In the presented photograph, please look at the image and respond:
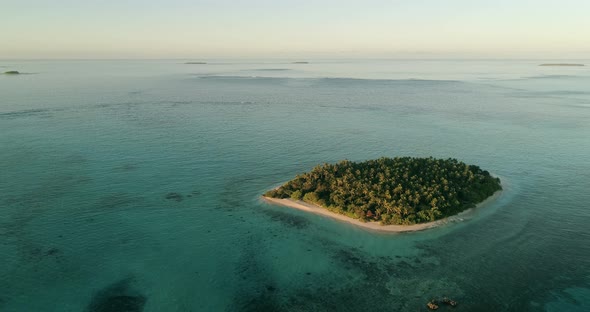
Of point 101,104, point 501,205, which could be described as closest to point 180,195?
point 501,205

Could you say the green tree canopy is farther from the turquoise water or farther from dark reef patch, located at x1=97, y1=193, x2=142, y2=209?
dark reef patch, located at x1=97, y1=193, x2=142, y2=209

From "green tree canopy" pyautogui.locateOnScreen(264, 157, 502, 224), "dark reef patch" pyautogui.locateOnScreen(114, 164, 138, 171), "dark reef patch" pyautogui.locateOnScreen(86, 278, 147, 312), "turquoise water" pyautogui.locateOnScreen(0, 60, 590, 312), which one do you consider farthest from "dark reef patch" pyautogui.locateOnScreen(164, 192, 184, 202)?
"dark reef patch" pyautogui.locateOnScreen(86, 278, 147, 312)

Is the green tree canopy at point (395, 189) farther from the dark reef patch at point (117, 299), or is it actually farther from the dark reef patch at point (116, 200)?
the dark reef patch at point (117, 299)

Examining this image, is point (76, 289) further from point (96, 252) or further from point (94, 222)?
point (94, 222)

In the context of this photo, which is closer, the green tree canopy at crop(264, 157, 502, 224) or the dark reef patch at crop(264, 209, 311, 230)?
the dark reef patch at crop(264, 209, 311, 230)

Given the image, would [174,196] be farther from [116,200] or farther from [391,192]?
[391,192]

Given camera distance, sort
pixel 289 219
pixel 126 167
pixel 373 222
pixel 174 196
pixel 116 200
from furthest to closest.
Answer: pixel 126 167, pixel 174 196, pixel 116 200, pixel 289 219, pixel 373 222

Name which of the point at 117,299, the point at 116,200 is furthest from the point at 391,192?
the point at 116,200
